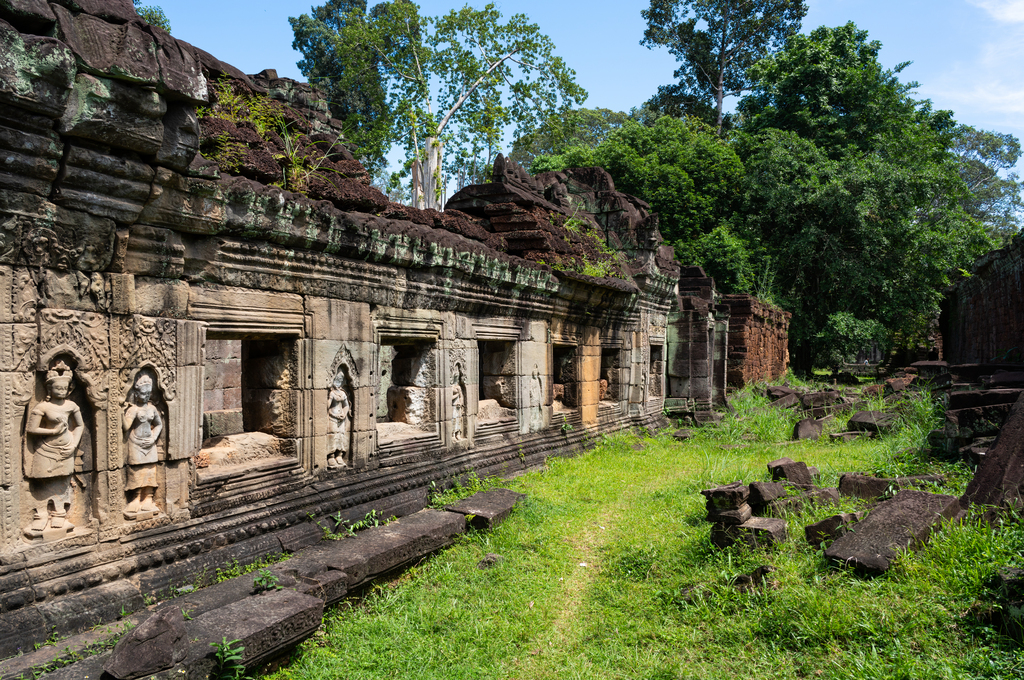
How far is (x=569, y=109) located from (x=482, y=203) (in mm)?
15188

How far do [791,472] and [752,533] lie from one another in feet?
6.30

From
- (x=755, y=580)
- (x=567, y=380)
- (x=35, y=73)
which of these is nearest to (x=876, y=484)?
(x=755, y=580)

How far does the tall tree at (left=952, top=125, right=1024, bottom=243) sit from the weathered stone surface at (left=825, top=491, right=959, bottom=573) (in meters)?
43.3

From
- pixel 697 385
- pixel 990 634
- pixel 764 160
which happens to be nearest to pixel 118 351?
pixel 990 634

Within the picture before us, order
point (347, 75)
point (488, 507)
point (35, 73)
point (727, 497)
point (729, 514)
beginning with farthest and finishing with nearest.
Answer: point (347, 75) → point (488, 507) → point (727, 497) → point (729, 514) → point (35, 73)

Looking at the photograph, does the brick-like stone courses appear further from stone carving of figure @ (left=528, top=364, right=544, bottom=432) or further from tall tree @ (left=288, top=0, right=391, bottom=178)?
tall tree @ (left=288, top=0, right=391, bottom=178)

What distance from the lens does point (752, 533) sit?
4.33 metres

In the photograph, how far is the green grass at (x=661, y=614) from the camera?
3109 mm

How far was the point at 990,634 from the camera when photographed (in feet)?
9.64

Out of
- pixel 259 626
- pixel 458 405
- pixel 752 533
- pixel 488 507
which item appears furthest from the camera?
pixel 458 405

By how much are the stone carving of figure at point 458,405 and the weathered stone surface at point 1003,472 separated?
4.07 m

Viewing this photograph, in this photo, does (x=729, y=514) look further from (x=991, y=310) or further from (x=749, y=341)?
(x=991, y=310)

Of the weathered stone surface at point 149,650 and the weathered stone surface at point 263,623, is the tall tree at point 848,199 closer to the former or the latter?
the weathered stone surface at point 263,623

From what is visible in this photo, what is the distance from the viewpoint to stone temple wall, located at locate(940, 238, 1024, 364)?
408 inches
